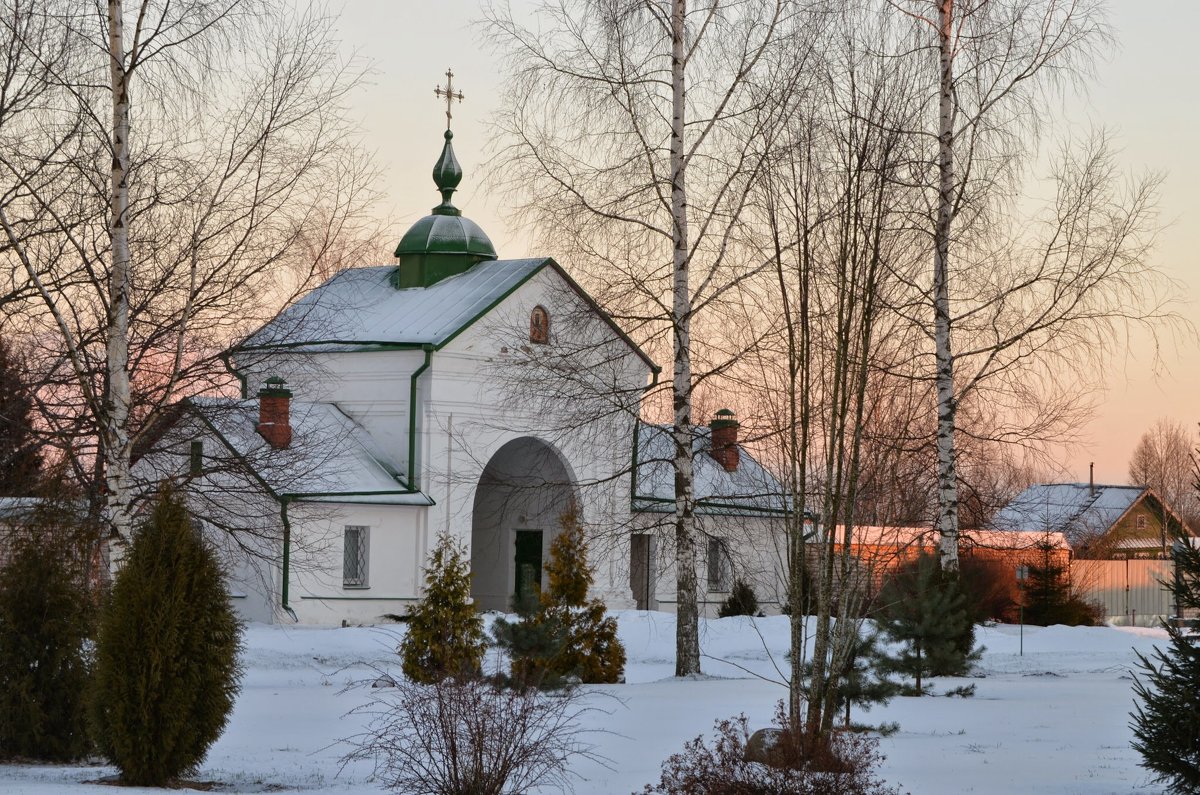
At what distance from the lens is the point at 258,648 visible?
24812mm

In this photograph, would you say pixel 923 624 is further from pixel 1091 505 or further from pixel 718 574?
pixel 1091 505

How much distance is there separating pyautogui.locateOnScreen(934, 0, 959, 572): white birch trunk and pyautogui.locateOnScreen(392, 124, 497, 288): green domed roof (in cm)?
1695

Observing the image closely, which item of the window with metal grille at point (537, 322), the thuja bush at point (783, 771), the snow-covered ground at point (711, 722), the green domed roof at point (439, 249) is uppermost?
the green domed roof at point (439, 249)

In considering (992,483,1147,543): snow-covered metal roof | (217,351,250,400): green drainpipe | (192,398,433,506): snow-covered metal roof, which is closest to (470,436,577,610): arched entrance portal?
(192,398,433,506): snow-covered metal roof

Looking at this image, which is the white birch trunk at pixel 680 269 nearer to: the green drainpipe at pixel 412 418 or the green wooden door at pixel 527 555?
the green drainpipe at pixel 412 418

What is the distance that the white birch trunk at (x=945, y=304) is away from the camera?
20.5m

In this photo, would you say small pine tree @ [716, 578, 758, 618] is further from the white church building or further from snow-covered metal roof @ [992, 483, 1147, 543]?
snow-covered metal roof @ [992, 483, 1147, 543]

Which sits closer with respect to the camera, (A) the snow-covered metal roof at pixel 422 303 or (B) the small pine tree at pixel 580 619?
(B) the small pine tree at pixel 580 619

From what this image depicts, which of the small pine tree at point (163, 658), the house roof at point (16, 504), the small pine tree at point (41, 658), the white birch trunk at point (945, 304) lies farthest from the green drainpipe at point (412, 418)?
the small pine tree at point (163, 658)

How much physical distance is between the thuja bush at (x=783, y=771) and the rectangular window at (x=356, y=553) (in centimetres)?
2115

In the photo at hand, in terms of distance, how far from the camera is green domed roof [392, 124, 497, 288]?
Result: 35.7 meters

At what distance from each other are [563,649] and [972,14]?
33.9ft

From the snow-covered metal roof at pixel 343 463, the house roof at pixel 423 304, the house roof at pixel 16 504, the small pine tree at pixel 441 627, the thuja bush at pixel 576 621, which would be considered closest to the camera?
the small pine tree at pixel 441 627

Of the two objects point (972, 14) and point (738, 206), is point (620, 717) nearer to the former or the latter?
point (738, 206)
